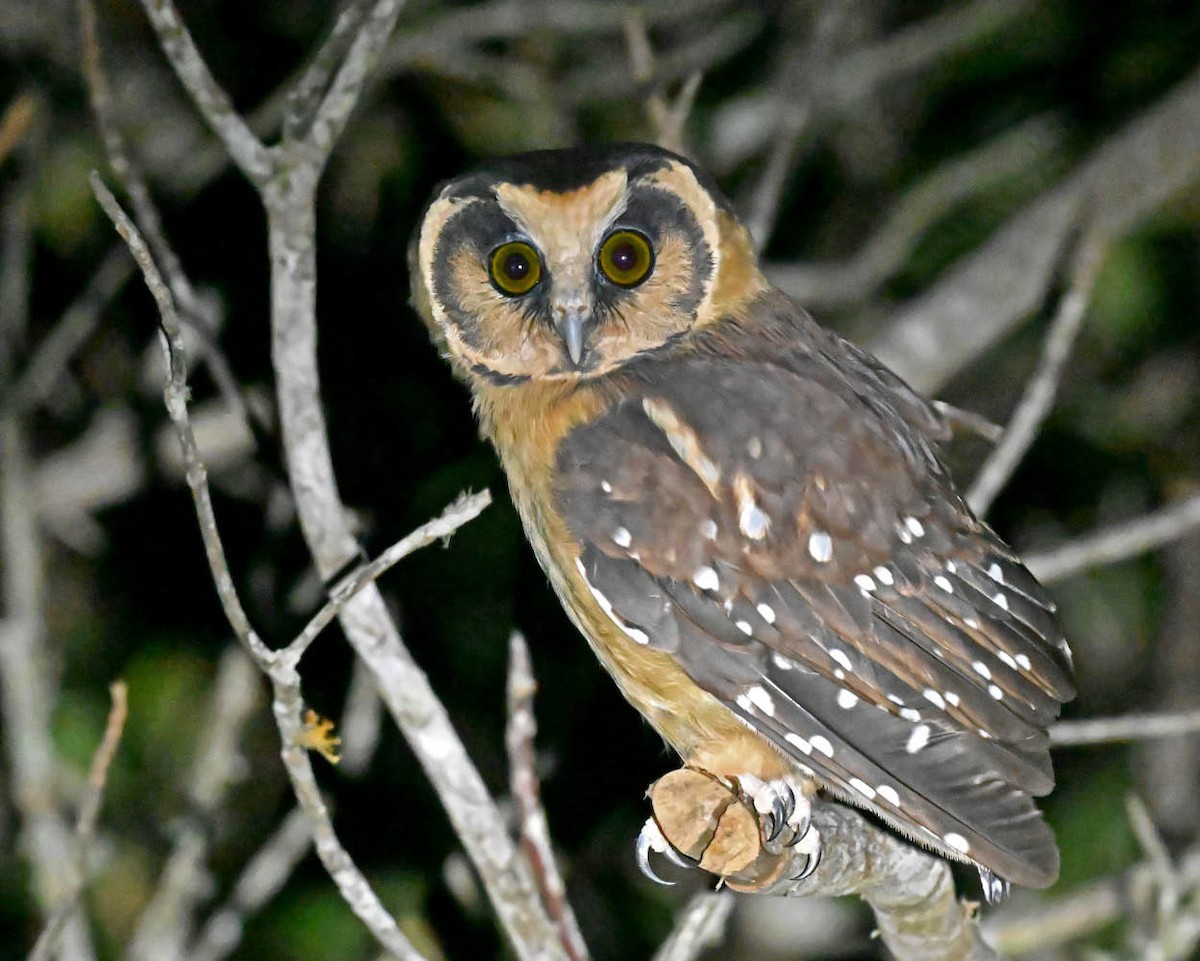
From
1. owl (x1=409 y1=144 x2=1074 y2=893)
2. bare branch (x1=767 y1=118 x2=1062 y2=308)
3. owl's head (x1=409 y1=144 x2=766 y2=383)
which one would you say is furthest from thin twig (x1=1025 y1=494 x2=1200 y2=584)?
bare branch (x1=767 y1=118 x2=1062 y2=308)

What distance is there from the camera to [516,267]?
2.73 meters

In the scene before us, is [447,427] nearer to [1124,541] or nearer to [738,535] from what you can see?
[738,535]

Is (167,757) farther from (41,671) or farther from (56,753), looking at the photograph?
(41,671)

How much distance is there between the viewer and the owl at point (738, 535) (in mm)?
2535

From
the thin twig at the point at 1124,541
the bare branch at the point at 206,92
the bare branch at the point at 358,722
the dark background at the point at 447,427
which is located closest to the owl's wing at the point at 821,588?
the thin twig at the point at 1124,541

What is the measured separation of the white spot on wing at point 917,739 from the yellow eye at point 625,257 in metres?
0.98

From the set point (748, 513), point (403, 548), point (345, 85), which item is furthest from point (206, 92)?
point (748, 513)

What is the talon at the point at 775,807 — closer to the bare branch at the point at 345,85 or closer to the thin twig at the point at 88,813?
the thin twig at the point at 88,813

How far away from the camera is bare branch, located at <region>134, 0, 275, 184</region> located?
2188 millimetres

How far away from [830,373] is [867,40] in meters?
2.77

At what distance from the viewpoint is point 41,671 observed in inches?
137

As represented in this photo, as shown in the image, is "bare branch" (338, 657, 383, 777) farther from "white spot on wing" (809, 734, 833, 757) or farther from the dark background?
A: "white spot on wing" (809, 734, 833, 757)

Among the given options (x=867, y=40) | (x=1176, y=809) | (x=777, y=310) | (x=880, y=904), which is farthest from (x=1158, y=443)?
(x=880, y=904)

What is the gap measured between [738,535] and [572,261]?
590mm
